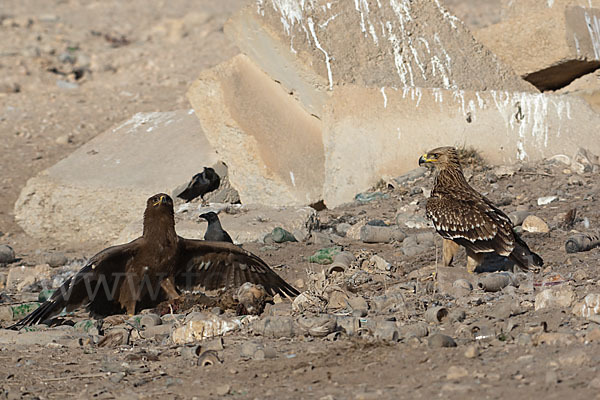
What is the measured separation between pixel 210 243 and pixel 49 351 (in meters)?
1.65

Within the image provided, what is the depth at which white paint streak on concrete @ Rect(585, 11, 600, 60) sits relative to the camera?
9.75 meters

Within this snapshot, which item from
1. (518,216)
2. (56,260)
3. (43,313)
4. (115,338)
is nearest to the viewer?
(115,338)

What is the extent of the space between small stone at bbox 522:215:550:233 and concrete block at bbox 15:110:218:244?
14.4 ft

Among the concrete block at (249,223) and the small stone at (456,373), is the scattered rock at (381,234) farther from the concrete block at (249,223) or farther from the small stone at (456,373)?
the small stone at (456,373)

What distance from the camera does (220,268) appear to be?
6.57m

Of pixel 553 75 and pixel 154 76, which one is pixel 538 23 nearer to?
pixel 553 75

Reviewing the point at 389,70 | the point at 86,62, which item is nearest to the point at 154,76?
the point at 86,62

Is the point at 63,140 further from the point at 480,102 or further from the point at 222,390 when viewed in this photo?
the point at 222,390

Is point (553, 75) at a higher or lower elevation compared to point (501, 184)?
higher

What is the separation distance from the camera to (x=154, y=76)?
638 inches

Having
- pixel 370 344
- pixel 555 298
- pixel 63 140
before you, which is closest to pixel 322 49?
pixel 63 140

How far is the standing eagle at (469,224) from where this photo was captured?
575 cm

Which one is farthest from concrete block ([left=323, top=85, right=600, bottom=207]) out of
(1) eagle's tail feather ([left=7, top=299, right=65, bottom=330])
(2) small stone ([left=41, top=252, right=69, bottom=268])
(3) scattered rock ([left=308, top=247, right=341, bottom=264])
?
(1) eagle's tail feather ([left=7, top=299, right=65, bottom=330])

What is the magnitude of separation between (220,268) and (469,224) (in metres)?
1.94
